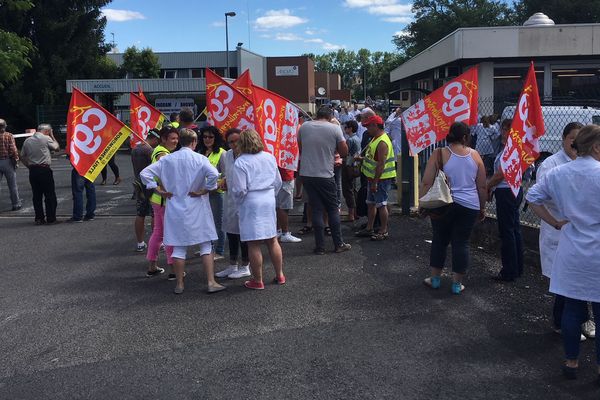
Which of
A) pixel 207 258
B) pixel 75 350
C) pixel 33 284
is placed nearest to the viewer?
pixel 75 350

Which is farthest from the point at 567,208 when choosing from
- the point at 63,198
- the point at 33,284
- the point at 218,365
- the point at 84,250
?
the point at 63,198

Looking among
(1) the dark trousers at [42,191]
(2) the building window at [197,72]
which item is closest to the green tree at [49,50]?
(1) the dark trousers at [42,191]

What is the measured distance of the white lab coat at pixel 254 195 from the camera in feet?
18.5

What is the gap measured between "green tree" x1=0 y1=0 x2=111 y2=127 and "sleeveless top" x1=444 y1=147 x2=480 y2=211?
85.1ft

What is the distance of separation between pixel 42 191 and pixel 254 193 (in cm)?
571

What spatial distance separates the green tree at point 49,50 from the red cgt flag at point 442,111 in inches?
939

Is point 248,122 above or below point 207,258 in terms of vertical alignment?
above

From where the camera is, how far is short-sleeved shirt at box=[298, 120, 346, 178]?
7.09m

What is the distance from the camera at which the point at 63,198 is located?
1226 cm

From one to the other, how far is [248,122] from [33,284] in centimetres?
310

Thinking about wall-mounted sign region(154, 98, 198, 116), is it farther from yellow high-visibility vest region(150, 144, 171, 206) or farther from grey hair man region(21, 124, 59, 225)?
yellow high-visibility vest region(150, 144, 171, 206)

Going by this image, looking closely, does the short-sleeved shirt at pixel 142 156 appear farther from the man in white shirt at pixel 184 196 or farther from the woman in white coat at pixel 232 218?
the man in white shirt at pixel 184 196

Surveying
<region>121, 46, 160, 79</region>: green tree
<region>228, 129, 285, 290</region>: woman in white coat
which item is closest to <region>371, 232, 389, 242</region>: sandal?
<region>228, 129, 285, 290</region>: woman in white coat

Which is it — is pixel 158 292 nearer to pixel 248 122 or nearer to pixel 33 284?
pixel 33 284
